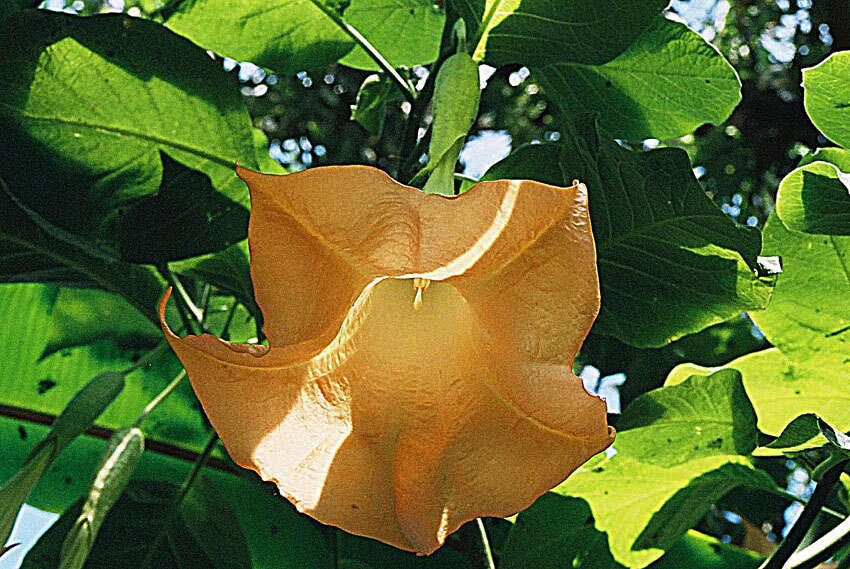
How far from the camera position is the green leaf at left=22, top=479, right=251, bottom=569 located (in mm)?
707

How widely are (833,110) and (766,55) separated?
4.44 feet

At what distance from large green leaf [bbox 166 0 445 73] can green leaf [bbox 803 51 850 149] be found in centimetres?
31

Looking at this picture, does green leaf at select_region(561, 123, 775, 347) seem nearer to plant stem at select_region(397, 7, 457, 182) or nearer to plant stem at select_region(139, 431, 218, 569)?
plant stem at select_region(397, 7, 457, 182)

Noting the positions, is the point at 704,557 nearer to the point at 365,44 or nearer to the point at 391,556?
the point at 391,556

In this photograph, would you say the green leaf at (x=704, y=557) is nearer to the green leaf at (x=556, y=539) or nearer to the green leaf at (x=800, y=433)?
the green leaf at (x=556, y=539)

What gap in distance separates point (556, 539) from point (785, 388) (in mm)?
220

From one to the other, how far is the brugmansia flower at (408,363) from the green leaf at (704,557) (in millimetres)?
493

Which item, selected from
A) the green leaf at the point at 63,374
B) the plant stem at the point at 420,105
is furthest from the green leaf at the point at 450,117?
the green leaf at the point at 63,374

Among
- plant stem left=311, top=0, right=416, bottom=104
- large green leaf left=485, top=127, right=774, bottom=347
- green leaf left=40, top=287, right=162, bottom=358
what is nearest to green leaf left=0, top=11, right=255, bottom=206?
plant stem left=311, top=0, right=416, bottom=104

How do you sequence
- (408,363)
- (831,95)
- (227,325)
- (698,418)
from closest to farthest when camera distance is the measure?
(408,363) < (831,95) < (698,418) < (227,325)

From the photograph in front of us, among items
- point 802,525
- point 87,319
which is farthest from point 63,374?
point 802,525

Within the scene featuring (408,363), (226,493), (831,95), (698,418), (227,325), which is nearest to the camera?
(408,363)

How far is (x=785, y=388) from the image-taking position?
72cm

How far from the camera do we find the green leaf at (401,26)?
0.72m
